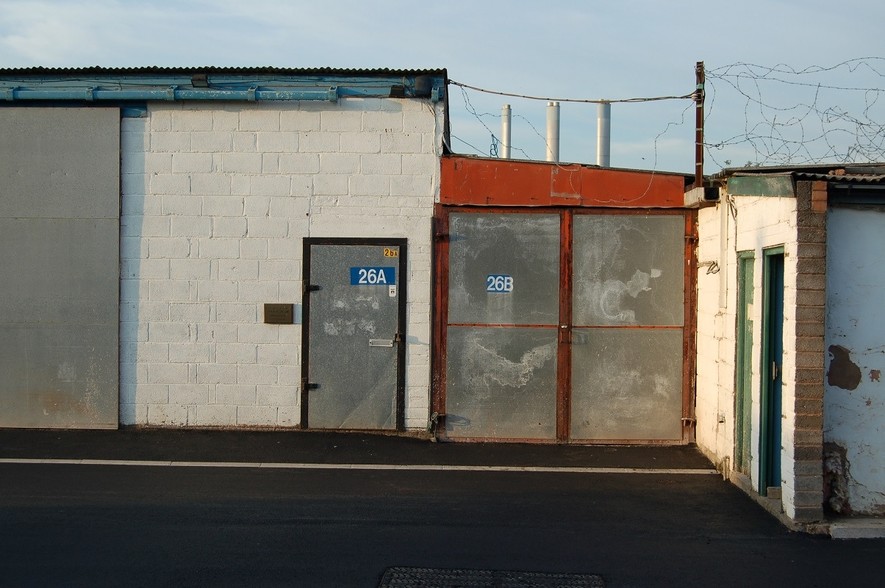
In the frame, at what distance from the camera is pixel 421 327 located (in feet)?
36.1

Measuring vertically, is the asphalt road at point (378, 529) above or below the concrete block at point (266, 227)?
below

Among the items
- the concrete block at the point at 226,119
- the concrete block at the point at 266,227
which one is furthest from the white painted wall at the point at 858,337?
the concrete block at the point at 226,119

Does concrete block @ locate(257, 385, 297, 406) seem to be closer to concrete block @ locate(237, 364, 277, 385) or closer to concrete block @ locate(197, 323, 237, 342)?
concrete block @ locate(237, 364, 277, 385)

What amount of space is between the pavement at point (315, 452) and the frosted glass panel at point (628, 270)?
1.46 metres

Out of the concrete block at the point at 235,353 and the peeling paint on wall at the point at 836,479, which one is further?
the concrete block at the point at 235,353

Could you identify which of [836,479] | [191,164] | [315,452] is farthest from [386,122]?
[836,479]

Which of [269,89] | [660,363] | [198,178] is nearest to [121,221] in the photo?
[198,178]

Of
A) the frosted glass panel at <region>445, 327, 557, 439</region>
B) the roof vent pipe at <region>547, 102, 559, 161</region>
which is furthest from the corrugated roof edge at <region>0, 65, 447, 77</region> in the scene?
the roof vent pipe at <region>547, 102, 559, 161</region>

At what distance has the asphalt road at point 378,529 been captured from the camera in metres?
6.53

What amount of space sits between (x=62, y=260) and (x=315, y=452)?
3.71 m

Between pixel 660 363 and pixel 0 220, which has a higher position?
pixel 0 220

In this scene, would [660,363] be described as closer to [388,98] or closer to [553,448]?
[553,448]

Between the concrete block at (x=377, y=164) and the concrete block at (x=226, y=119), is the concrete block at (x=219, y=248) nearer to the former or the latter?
the concrete block at (x=226, y=119)

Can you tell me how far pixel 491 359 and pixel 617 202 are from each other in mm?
2202
